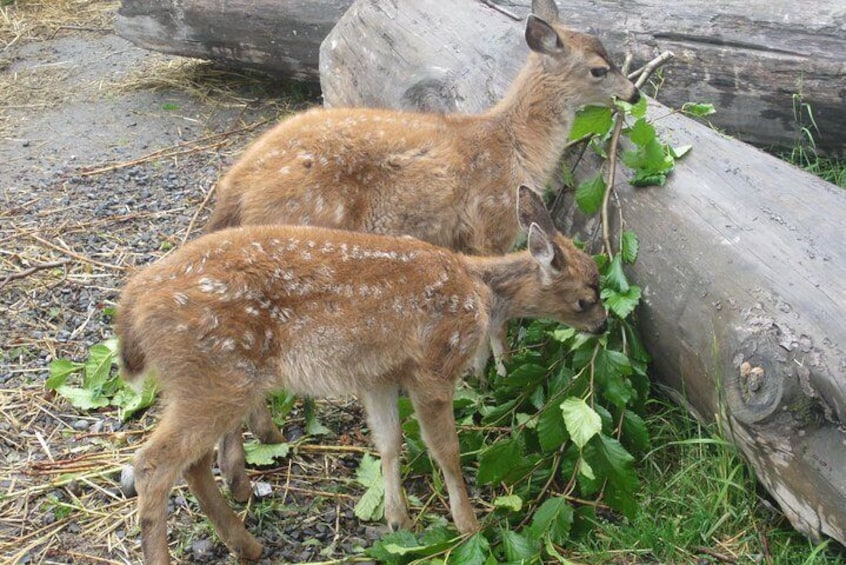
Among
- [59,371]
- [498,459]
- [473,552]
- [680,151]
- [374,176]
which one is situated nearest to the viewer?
[473,552]

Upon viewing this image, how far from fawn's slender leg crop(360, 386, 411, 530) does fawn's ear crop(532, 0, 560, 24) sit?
256 cm

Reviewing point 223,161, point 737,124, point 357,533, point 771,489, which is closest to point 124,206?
point 223,161

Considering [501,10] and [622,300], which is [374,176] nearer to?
[622,300]

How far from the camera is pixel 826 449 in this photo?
4176mm

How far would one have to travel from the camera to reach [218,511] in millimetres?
4555

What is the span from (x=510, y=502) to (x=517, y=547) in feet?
0.84

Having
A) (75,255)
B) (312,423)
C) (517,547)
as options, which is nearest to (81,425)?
(312,423)

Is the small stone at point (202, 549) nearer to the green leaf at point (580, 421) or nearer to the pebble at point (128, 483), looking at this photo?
the pebble at point (128, 483)

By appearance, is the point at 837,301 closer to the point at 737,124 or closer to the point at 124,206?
the point at 737,124

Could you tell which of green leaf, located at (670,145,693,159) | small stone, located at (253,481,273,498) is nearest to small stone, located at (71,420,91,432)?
small stone, located at (253,481,273,498)

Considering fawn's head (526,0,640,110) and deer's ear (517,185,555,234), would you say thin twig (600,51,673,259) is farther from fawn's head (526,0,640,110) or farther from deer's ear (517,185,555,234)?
fawn's head (526,0,640,110)

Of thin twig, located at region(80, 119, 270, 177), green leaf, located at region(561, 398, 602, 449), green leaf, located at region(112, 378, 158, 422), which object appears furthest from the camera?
thin twig, located at region(80, 119, 270, 177)

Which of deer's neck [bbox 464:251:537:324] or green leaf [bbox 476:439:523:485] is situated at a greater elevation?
deer's neck [bbox 464:251:537:324]

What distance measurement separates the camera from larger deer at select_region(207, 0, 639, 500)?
5.34 metres
